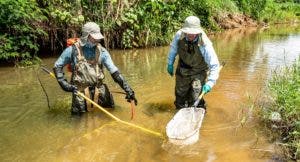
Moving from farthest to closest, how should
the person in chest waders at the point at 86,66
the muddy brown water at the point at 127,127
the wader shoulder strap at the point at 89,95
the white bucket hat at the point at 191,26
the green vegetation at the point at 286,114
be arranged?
1. the wader shoulder strap at the point at 89,95
2. the person in chest waders at the point at 86,66
3. the white bucket hat at the point at 191,26
4. the muddy brown water at the point at 127,127
5. the green vegetation at the point at 286,114

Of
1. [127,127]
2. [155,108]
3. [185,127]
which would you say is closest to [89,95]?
[127,127]

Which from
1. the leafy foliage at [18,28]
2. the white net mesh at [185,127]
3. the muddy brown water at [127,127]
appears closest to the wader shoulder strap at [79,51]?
the muddy brown water at [127,127]

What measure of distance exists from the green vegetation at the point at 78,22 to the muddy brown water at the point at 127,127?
3.43 feet

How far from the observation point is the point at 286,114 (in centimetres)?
538

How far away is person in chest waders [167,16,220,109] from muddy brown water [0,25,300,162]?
457 mm

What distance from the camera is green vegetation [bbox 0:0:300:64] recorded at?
403 inches

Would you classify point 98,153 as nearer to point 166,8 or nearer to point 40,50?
point 40,50

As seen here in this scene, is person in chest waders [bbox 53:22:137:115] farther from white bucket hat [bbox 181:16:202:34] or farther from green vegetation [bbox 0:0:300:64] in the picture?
green vegetation [bbox 0:0:300:64]

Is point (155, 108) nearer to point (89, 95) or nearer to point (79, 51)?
point (89, 95)

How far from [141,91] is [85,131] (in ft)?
7.86

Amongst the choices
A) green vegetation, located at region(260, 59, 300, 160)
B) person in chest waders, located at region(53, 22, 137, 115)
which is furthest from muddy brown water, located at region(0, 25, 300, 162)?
person in chest waders, located at region(53, 22, 137, 115)

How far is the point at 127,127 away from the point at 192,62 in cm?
133

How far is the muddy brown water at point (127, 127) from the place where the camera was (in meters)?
5.00

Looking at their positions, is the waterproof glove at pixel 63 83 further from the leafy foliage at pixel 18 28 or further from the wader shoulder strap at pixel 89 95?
the leafy foliage at pixel 18 28
